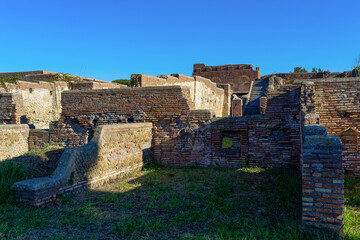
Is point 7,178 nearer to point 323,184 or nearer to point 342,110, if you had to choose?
point 323,184

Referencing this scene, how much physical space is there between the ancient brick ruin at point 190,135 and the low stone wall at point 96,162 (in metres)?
0.02

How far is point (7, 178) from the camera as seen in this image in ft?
16.6

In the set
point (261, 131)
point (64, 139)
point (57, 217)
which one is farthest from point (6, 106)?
point (261, 131)

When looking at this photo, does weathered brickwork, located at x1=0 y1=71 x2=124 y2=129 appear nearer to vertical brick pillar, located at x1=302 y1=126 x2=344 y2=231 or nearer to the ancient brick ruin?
the ancient brick ruin

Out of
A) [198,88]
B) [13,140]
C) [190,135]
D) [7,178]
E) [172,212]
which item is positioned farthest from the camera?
[198,88]

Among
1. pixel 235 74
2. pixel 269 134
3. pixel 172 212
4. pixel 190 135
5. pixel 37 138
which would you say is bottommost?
pixel 172 212

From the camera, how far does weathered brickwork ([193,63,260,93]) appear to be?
3053 centimetres

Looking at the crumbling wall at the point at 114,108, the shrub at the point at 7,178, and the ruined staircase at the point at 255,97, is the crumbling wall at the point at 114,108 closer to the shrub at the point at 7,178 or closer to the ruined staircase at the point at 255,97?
the shrub at the point at 7,178

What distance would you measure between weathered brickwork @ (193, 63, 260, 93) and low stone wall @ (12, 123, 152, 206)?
23.6m

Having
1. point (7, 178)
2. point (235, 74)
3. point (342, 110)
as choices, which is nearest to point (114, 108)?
point (7, 178)

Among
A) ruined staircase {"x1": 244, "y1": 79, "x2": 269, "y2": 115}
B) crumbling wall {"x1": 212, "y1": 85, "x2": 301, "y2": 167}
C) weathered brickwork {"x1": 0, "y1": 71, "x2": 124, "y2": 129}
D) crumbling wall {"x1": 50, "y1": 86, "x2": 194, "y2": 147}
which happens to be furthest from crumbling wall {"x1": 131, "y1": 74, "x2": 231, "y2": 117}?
crumbling wall {"x1": 212, "y1": 85, "x2": 301, "y2": 167}

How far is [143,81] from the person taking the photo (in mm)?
12219

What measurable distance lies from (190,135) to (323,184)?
17.4 ft

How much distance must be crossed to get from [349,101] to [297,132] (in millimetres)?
1476
